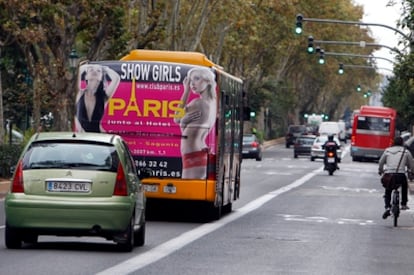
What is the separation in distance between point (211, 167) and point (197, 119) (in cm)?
89

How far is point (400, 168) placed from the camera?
2614 centimetres

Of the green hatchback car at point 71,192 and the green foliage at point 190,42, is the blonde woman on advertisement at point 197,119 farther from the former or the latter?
the green foliage at point 190,42

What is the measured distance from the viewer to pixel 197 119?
24.4 m

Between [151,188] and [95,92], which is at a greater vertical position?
[95,92]

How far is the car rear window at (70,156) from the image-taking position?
17078mm

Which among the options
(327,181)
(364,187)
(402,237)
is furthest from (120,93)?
(327,181)

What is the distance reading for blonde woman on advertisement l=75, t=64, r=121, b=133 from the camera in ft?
80.2

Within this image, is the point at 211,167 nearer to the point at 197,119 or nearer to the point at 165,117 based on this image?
the point at 197,119

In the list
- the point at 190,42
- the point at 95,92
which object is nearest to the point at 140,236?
the point at 95,92

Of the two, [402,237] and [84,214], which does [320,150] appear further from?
[84,214]

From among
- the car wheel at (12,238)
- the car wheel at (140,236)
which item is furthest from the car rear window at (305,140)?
the car wheel at (12,238)

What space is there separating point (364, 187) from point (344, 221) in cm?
2114

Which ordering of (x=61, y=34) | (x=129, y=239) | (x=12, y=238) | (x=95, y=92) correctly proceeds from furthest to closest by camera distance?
(x=61, y=34) → (x=95, y=92) → (x=129, y=239) → (x=12, y=238)

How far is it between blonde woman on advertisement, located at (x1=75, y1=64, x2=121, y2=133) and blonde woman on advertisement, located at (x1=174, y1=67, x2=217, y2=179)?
51.1 inches
